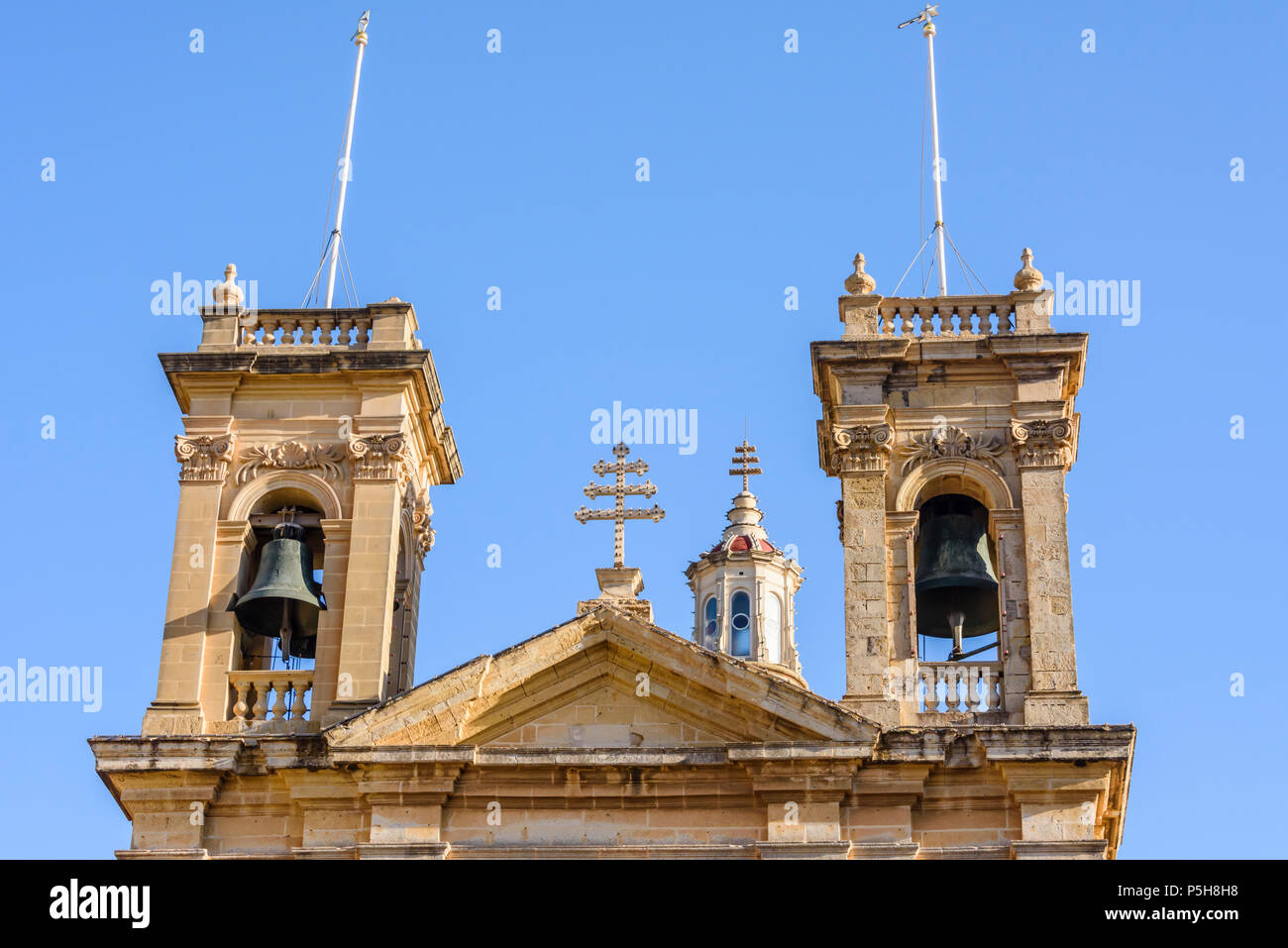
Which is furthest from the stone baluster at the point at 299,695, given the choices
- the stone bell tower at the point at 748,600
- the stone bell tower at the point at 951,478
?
the stone bell tower at the point at 748,600

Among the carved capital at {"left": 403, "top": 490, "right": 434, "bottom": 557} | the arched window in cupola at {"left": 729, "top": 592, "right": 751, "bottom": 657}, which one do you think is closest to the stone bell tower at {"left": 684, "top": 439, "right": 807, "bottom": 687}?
the arched window in cupola at {"left": 729, "top": 592, "right": 751, "bottom": 657}

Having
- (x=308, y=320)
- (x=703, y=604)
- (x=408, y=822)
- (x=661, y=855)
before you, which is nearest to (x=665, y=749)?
(x=661, y=855)

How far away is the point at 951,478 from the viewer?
93.2ft

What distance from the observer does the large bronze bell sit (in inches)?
1123

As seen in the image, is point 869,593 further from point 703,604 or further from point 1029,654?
point 703,604

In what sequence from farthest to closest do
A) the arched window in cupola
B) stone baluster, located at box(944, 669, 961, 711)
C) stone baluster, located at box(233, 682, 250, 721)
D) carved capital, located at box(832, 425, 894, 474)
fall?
the arched window in cupola
carved capital, located at box(832, 425, 894, 474)
stone baluster, located at box(233, 682, 250, 721)
stone baluster, located at box(944, 669, 961, 711)

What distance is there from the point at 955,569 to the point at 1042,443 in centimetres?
176

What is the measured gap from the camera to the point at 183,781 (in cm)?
2625

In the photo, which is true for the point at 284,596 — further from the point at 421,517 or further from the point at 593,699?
the point at 593,699

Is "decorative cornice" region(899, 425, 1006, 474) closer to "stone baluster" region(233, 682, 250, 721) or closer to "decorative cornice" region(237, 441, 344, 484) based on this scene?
"decorative cornice" region(237, 441, 344, 484)

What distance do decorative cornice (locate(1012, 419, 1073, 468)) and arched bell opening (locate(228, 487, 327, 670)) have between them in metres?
8.08

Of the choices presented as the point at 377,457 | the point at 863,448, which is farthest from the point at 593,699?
the point at 863,448

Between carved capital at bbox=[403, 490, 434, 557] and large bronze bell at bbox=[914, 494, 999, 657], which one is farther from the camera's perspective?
carved capital at bbox=[403, 490, 434, 557]
